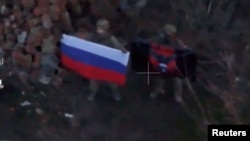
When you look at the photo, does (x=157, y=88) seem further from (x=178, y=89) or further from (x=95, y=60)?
(x=95, y=60)

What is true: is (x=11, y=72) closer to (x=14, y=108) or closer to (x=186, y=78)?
(x=14, y=108)

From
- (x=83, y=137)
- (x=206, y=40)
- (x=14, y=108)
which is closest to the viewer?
(x=83, y=137)

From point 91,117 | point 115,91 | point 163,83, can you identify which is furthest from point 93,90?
point 163,83

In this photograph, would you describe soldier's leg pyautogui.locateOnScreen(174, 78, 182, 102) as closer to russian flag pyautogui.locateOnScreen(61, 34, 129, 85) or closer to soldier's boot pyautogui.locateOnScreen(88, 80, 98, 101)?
russian flag pyautogui.locateOnScreen(61, 34, 129, 85)

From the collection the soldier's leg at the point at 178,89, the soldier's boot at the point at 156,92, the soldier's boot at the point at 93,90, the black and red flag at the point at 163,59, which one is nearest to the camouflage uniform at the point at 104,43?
the soldier's boot at the point at 93,90

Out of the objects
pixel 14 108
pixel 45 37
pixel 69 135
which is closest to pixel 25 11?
pixel 45 37

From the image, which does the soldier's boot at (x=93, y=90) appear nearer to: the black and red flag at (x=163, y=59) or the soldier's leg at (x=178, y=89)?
the black and red flag at (x=163, y=59)
